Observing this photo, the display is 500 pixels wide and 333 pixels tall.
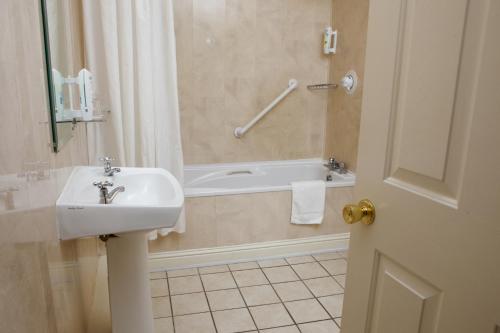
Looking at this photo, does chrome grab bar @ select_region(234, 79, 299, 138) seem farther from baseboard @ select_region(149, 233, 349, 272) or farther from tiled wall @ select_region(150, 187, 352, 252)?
baseboard @ select_region(149, 233, 349, 272)

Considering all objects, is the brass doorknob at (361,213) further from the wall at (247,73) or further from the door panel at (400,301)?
the wall at (247,73)

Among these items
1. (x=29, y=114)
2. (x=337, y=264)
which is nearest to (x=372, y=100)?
(x=29, y=114)

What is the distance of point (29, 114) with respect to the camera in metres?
0.93

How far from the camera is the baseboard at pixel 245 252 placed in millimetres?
2537

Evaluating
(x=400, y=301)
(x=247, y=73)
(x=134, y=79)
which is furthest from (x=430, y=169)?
(x=247, y=73)

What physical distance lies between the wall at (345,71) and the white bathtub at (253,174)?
0.75ft

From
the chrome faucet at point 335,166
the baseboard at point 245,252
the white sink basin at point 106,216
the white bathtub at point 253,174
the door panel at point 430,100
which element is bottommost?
the baseboard at point 245,252

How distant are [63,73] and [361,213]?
1330 millimetres

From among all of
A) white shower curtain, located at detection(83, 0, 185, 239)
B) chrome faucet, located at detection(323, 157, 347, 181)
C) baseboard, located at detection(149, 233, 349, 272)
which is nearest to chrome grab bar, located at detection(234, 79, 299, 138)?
chrome faucet, located at detection(323, 157, 347, 181)

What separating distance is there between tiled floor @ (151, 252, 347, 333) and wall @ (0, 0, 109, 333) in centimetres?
86

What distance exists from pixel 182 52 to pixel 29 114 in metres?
2.30

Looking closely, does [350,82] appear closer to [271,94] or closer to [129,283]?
[271,94]

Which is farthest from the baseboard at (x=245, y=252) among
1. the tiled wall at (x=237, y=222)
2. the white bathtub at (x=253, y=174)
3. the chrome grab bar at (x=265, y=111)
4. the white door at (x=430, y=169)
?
the white door at (x=430, y=169)

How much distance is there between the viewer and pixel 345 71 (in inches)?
126
